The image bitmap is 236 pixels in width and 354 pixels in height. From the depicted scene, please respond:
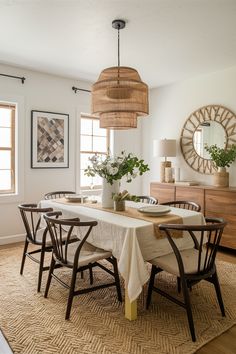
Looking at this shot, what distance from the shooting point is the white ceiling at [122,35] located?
268 centimetres

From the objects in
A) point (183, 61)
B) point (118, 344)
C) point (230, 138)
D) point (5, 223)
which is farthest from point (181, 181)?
point (118, 344)

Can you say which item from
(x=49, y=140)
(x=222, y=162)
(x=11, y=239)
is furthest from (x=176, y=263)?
(x=49, y=140)

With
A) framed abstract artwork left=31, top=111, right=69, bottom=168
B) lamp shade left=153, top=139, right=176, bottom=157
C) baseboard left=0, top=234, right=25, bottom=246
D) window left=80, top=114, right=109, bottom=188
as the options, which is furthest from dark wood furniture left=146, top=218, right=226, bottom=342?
window left=80, top=114, right=109, bottom=188

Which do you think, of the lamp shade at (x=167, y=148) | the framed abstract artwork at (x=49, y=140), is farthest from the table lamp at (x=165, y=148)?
the framed abstract artwork at (x=49, y=140)

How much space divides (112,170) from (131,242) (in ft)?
3.06

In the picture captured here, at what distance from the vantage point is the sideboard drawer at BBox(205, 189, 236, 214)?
3.88m

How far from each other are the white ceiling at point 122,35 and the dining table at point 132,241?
1950mm

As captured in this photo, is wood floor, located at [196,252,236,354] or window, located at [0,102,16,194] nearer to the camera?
wood floor, located at [196,252,236,354]

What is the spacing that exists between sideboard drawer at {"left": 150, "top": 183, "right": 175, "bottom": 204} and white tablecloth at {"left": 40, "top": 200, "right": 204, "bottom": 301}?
72.9 inches

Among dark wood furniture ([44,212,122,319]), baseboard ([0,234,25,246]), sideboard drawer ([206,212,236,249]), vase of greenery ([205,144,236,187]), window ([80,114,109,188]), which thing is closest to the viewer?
dark wood furniture ([44,212,122,319])

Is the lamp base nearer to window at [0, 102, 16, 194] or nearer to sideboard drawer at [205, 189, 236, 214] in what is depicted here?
sideboard drawer at [205, 189, 236, 214]

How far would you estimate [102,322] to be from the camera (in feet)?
7.55

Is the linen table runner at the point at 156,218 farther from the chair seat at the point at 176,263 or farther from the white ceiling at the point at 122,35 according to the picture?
the white ceiling at the point at 122,35

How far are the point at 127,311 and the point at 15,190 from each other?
9.51 ft
